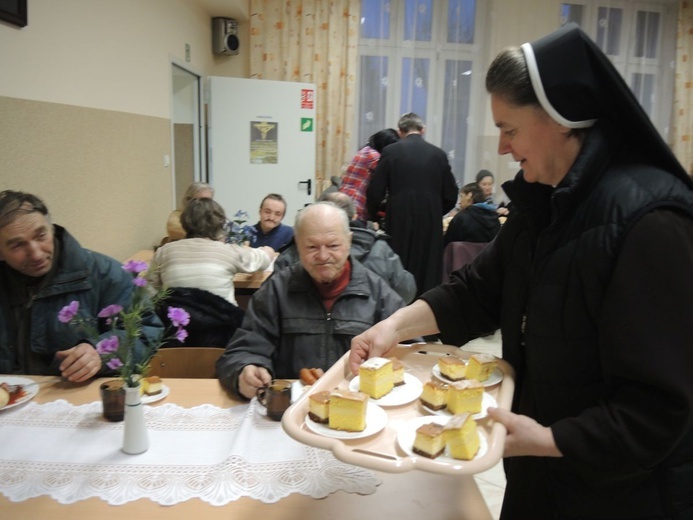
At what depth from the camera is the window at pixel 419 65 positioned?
6.05 m

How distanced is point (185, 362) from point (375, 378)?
0.96 metres

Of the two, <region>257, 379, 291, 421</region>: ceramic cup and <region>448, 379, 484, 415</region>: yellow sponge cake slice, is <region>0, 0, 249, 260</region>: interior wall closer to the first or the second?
<region>257, 379, 291, 421</region>: ceramic cup

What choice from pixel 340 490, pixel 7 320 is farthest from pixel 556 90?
pixel 7 320

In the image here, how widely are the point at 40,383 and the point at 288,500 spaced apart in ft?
3.06

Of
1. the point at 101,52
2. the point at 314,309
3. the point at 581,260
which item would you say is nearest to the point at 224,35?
the point at 101,52

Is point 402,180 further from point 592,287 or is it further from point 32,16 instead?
point 592,287

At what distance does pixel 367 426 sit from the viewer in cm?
107

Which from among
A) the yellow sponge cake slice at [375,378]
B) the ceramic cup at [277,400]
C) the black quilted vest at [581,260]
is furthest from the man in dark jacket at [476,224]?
the black quilted vest at [581,260]

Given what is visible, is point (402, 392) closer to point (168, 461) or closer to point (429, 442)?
point (429, 442)

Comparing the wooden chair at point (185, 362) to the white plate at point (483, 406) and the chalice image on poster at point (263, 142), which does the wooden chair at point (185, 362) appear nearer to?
the white plate at point (483, 406)

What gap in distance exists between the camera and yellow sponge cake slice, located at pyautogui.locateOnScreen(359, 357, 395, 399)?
119 cm

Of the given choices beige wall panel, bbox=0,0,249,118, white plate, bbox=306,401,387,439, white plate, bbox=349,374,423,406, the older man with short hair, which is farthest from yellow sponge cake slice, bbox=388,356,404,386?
the older man with short hair

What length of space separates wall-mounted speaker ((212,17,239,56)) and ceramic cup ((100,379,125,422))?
4.95 m

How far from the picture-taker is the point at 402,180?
414 centimetres
